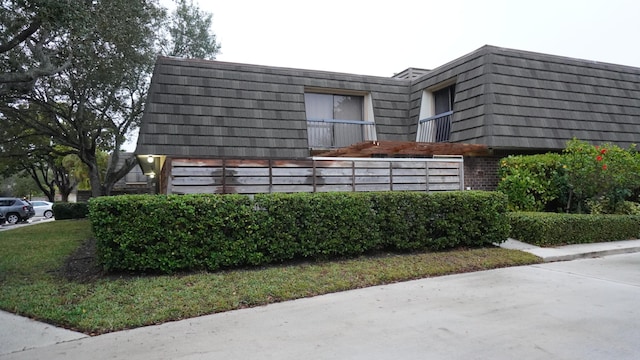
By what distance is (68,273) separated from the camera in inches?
267

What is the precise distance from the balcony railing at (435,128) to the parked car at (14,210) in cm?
2378

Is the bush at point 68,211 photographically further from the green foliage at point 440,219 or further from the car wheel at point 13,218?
the green foliage at point 440,219

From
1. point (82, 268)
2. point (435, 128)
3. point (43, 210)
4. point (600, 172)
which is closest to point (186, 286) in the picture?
point (82, 268)

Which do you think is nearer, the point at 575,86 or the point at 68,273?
the point at 68,273

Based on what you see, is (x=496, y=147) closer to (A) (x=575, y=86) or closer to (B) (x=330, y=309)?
(A) (x=575, y=86)

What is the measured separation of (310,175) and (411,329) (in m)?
4.81

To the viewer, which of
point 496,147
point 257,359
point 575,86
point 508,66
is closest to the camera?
point 257,359

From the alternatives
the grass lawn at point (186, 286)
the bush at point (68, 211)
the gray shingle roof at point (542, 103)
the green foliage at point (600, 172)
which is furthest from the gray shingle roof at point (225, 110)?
the bush at point (68, 211)

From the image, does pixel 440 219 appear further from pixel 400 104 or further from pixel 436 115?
pixel 400 104

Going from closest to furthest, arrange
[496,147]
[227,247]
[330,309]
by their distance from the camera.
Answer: [330,309], [227,247], [496,147]

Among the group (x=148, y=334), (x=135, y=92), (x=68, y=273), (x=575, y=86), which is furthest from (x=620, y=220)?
(x=135, y=92)

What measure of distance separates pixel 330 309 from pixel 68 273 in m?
4.79

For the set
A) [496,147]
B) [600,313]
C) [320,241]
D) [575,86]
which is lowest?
[600,313]

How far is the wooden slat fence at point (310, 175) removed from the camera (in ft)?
25.4
